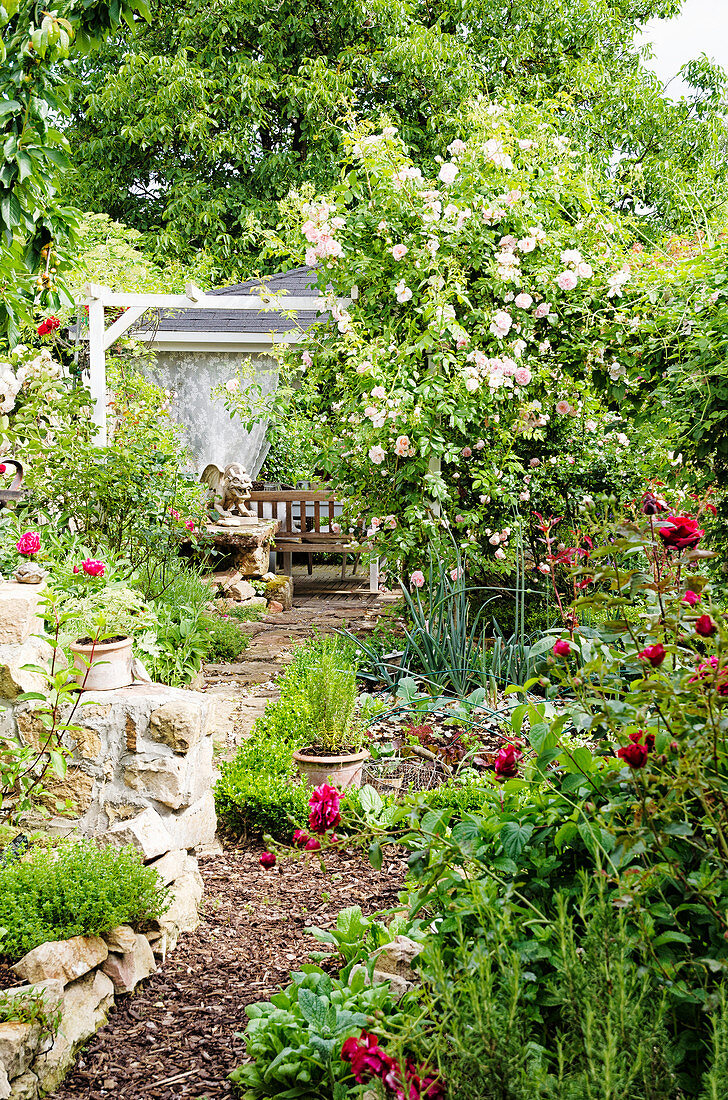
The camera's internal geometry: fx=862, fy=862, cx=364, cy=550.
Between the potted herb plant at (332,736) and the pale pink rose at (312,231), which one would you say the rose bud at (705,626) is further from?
the pale pink rose at (312,231)

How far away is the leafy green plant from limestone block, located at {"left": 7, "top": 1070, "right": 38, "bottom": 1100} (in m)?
0.46

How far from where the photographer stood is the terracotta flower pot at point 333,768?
3.51 metres

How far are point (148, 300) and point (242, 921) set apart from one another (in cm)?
496

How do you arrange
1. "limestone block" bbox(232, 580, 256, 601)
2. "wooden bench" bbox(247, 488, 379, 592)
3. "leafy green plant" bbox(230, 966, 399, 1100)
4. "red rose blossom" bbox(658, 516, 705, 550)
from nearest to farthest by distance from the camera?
"red rose blossom" bbox(658, 516, 705, 550)
"leafy green plant" bbox(230, 966, 399, 1100)
"limestone block" bbox(232, 580, 256, 601)
"wooden bench" bbox(247, 488, 379, 592)

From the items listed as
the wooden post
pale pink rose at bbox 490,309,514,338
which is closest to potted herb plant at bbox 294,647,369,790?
pale pink rose at bbox 490,309,514,338

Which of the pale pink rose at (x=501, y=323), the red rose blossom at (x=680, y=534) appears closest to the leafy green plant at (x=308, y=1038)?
the red rose blossom at (x=680, y=534)

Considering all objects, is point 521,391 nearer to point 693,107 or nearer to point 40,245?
point 40,245

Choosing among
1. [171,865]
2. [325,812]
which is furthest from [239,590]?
[325,812]

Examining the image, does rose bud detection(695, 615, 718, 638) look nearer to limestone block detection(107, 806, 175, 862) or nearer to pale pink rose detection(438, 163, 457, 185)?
limestone block detection(107, 806, 175, 862)

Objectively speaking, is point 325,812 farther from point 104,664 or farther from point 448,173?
point 448,173

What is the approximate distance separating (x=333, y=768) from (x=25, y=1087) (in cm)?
171

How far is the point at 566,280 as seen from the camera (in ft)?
15.4

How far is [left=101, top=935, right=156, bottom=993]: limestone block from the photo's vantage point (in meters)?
2.37

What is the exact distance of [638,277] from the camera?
462cm
